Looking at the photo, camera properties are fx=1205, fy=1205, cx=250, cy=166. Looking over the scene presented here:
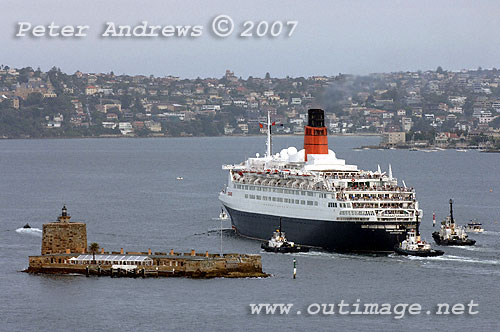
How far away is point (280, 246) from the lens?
6788cm

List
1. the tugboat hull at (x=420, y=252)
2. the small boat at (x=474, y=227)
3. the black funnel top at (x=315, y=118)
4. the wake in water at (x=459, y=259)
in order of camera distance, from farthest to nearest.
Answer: the black funnel top at (x=315, y=118)
the small boat at (x=474, y=227)
the tugboat hull at (x=420, y=252)
the wake in water at (x=459, y=259)

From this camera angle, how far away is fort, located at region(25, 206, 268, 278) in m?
60.2

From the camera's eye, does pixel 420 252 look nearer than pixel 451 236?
Yes

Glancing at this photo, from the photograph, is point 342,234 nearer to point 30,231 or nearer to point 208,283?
point 208,283

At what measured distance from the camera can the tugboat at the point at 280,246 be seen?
67.7 m

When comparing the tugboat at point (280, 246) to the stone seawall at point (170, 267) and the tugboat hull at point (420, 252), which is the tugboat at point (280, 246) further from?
the stone seawall at point (170, 267)

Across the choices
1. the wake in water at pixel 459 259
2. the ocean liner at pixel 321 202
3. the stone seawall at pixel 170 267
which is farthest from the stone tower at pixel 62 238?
the wake in water at pixel 459 259

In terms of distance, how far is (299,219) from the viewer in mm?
69938

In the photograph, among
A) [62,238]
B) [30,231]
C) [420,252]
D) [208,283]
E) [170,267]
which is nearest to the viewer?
[208,283]

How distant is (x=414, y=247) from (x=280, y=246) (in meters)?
7.63

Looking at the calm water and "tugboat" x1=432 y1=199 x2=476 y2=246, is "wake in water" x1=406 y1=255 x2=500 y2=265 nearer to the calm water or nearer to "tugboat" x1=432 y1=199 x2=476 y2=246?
the calm water

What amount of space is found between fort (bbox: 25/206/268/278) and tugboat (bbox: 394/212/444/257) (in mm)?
9190

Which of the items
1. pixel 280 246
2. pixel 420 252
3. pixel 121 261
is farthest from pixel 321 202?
pixel 121 261

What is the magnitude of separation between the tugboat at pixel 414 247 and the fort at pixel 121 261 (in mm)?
9190
